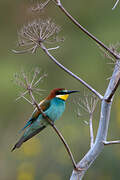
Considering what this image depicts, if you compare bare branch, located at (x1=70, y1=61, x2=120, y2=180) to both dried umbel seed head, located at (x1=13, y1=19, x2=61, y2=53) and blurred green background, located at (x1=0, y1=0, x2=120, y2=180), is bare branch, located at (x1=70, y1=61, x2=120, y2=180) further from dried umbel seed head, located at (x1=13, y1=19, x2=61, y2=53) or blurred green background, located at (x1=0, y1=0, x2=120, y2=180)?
dried umbel seed head, located at (x1=13, y1=19, x2=61, y2=53)

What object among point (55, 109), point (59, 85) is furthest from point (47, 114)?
point (59, 85)

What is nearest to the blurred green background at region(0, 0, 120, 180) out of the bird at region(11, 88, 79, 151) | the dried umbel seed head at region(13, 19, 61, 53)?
the dried umbel seed head at region(13, 19, 61, 53)

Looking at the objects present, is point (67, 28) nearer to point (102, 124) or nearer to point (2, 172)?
point (2, 172)

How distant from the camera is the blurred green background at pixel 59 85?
413 centimetres

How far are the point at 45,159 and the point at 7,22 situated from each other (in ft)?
16.7

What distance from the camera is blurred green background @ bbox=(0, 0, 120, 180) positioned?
4.13m

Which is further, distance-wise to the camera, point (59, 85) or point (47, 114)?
point (59, 85)

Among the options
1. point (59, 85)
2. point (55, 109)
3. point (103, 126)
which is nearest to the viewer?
point (103, 126)

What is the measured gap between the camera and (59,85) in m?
6.55

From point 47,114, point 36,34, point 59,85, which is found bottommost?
point 59,85

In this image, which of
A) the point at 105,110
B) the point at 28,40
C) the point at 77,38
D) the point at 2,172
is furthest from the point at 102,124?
the point at 77,38

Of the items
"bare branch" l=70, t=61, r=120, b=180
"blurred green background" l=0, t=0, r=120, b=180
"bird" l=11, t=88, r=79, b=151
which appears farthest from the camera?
"blurred green background" l=0, t=0, r=120, b=180

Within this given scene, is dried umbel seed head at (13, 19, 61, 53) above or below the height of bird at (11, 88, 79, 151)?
above

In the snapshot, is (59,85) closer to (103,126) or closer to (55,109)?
(55,109)
